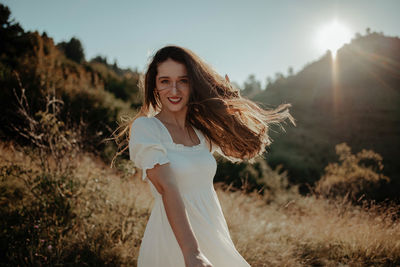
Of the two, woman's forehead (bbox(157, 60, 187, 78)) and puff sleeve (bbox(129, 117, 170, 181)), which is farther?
woman's forehead (bbox(157, 60, 187, 78))

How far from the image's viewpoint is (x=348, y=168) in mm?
9648

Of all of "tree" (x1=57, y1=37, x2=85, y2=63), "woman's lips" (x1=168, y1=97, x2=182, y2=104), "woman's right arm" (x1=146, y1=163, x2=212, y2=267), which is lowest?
"woman's right arm" (x1=146, y1=163, x2=212, y2=267)

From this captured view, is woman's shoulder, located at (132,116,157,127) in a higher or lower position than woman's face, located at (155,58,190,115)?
lower

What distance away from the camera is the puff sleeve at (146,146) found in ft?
4.43

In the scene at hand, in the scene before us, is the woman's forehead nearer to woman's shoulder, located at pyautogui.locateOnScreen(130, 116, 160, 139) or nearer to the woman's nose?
the woman's nose

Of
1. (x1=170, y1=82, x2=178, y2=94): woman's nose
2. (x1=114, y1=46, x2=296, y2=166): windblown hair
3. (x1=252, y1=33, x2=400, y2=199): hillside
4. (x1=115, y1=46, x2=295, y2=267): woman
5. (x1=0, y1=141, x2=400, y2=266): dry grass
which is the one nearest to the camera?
(x1=115, y1=46, x2=295, y2=267): woman

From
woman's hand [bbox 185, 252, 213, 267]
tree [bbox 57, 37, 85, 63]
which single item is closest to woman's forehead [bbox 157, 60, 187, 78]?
woman's hand [bbox 185, 252, 213, 267]

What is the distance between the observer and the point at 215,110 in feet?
6.86

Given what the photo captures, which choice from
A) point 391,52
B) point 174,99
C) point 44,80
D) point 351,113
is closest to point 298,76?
point 391,52

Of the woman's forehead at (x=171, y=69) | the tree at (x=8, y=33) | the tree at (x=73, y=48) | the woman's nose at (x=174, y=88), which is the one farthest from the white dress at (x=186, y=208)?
the tree at (x=73, y=48)

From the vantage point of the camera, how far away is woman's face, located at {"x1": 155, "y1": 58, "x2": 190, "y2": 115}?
180 cm

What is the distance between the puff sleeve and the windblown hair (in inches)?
19.6

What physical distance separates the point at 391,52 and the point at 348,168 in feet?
152

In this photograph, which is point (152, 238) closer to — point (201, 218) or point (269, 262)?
point (201, 218)
